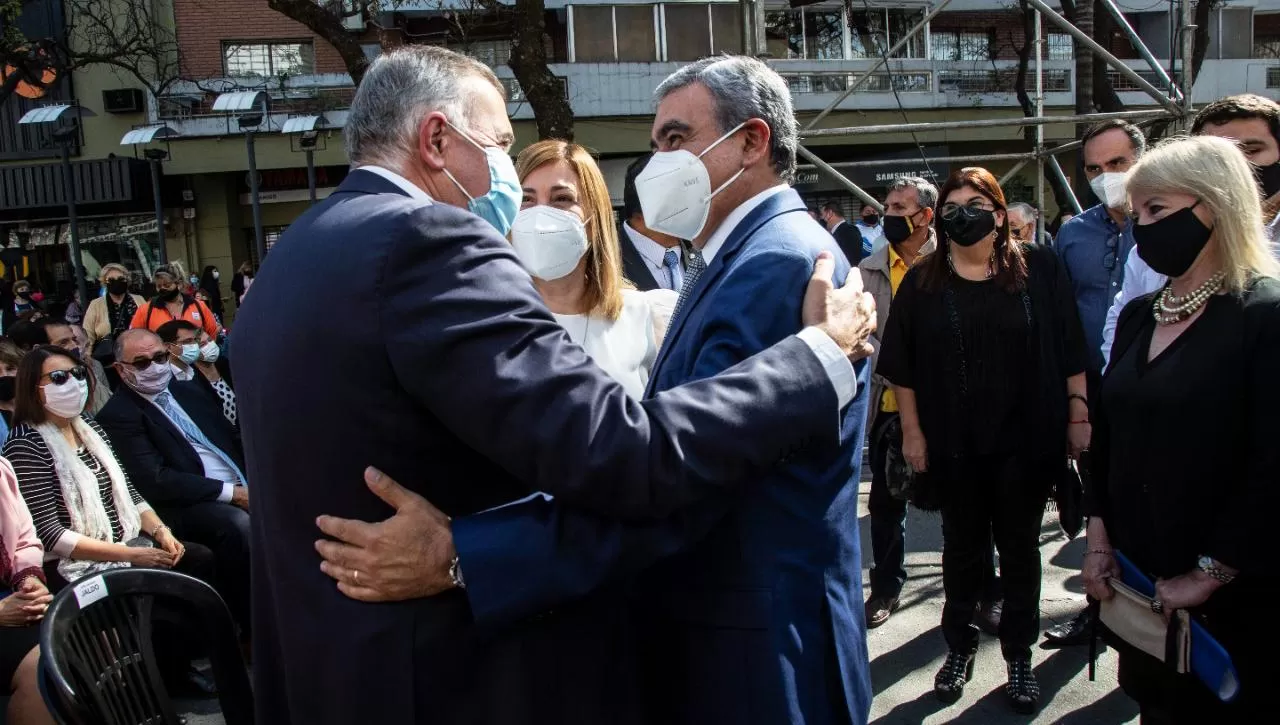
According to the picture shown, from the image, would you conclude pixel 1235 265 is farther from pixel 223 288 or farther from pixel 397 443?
pixel 223 288

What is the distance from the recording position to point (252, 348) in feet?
5.49

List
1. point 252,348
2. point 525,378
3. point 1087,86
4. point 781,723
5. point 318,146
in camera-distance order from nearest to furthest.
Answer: point 525,378 < point 252,348 < point 781,723 < point 1087,86 < point 318,146

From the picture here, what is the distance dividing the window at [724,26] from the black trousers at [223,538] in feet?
63.8

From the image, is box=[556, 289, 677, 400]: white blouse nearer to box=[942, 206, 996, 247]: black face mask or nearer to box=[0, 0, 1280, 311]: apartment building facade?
box=[942, 206, 996, 247]: black face mask

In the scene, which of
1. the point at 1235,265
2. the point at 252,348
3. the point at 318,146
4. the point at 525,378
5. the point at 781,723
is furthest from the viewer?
the point at 318,146

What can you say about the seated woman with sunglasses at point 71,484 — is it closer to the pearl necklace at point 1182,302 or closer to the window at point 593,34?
the pearl necklace at point 1182,302

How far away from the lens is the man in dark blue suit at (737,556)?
5.34 feet

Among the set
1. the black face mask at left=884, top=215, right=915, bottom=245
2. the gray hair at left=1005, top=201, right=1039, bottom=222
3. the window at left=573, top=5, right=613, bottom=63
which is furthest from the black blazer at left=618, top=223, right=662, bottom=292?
the window at left=573, top=5, right=613, bottom=63

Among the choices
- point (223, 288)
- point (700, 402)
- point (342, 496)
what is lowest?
point (223, 288)

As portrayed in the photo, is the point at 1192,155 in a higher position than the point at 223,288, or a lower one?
higher

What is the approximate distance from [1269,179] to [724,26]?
20.7 metres

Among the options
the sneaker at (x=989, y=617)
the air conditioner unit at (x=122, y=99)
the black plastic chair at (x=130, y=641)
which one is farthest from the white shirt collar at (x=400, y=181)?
the air conditioner unit at (x=122, y=99)

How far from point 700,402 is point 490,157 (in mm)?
700

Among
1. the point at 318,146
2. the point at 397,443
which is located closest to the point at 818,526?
the point at 397,443
